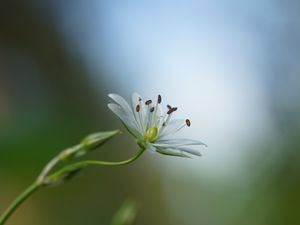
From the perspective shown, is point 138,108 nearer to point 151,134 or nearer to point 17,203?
point 151,134

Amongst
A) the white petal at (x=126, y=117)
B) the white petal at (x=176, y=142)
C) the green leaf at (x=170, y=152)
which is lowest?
the green leaf at (x=170, y=152)

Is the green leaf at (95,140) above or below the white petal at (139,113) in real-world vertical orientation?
below

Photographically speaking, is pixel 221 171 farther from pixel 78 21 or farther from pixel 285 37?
pixel 78 21

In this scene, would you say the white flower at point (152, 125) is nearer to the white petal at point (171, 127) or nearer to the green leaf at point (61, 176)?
the white petal at point (171, 127)

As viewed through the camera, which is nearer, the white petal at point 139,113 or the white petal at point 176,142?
the white petal at point 176,142

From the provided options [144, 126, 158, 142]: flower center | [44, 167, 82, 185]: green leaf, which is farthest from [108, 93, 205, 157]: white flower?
[44, 167, 82, 185]: green leaf

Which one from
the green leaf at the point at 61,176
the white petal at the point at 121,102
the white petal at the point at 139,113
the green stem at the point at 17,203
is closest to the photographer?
the green stem at the point at 17,203

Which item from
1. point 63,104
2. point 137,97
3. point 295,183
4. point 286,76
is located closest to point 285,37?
point 286,76

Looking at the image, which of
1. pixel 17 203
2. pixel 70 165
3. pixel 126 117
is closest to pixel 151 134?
pixel 126 117

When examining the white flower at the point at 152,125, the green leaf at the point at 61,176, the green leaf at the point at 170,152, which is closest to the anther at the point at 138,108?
the white flower at the point at 152,125
